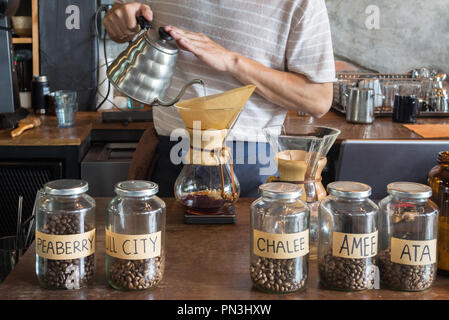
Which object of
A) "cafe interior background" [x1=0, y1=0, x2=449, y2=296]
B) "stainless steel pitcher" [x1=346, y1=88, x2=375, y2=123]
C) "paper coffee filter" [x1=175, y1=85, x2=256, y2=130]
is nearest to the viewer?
"paper coffee filter" [x1=175, y1=85, x2=256, y2=130]

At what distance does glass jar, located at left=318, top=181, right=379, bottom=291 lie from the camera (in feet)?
2.97

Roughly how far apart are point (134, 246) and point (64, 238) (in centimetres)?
11

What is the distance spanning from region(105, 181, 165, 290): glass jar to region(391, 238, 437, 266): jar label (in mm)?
369

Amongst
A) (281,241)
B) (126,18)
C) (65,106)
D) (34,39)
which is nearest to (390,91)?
(65,106)

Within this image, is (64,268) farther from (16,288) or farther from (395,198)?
(395,198)

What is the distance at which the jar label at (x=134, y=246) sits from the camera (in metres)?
0.90

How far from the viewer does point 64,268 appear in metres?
0.91

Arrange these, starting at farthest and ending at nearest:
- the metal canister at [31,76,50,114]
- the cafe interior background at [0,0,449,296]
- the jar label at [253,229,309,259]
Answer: the metal canister at [31,76,50,114] < the cafe interior background at [0,0,449,296] < the jar label at [253,229,309,259]

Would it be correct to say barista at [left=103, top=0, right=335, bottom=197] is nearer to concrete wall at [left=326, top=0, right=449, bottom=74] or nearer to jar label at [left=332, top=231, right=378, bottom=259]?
jar label at [left=332, top=231, right=378, bottom=259]

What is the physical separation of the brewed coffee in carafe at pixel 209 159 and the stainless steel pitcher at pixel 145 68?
0.19 metres

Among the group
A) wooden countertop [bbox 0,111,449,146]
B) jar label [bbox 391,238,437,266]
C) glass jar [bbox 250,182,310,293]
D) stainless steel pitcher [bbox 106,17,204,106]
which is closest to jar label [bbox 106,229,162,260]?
glass jar [bbox 250,182,310,293]

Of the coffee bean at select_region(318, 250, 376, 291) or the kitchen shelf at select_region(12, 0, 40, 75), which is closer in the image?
the coffee bean at select_region(318, 250, 376, 291)

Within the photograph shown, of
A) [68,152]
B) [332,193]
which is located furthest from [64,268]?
[68,152]

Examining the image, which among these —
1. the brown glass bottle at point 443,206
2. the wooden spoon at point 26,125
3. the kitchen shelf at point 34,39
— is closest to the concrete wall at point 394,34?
the kitchen shelf at point 34,39
